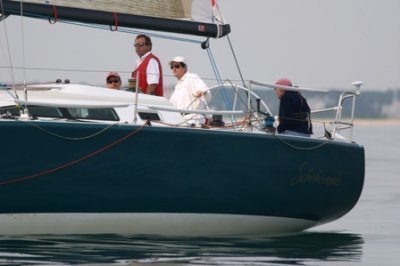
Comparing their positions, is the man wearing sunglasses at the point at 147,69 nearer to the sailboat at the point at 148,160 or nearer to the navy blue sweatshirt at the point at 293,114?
the sailboat at the point at 148,160

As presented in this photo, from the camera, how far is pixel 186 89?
15.4m

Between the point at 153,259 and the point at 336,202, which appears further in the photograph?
the point at 336,202

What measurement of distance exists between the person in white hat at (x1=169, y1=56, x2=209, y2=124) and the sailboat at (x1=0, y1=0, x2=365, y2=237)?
8.8 inches

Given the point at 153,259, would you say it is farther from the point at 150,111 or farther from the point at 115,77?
the point at 115,77

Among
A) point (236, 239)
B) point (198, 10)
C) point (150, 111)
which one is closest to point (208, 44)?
point (198, 10)

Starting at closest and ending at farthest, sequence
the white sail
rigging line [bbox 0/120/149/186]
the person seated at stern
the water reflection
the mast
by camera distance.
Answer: the water reflection, rigging line [bbox 0/120/149/186], the mast, the white sail, the person seated at stern

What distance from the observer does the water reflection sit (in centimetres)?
1242

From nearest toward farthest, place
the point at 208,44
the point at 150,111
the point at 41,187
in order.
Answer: the point at 41,187 < the point at 150,111 < the point at 208,44

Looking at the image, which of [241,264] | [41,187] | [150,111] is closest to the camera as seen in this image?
[241,264]

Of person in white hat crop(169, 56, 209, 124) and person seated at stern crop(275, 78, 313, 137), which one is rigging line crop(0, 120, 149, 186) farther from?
person seated at stern crop(275, 78, 313, 137)

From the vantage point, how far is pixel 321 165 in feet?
48.6

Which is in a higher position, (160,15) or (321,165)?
(160,15)

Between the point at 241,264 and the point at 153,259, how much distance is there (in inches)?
33.1

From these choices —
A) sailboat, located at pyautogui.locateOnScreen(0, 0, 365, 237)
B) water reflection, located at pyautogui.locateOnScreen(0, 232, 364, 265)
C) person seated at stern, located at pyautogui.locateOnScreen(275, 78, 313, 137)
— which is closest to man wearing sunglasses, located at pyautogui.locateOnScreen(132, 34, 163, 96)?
sailboat, located at pyautogui.locateOnScreen(0, 0, 365, 237)
